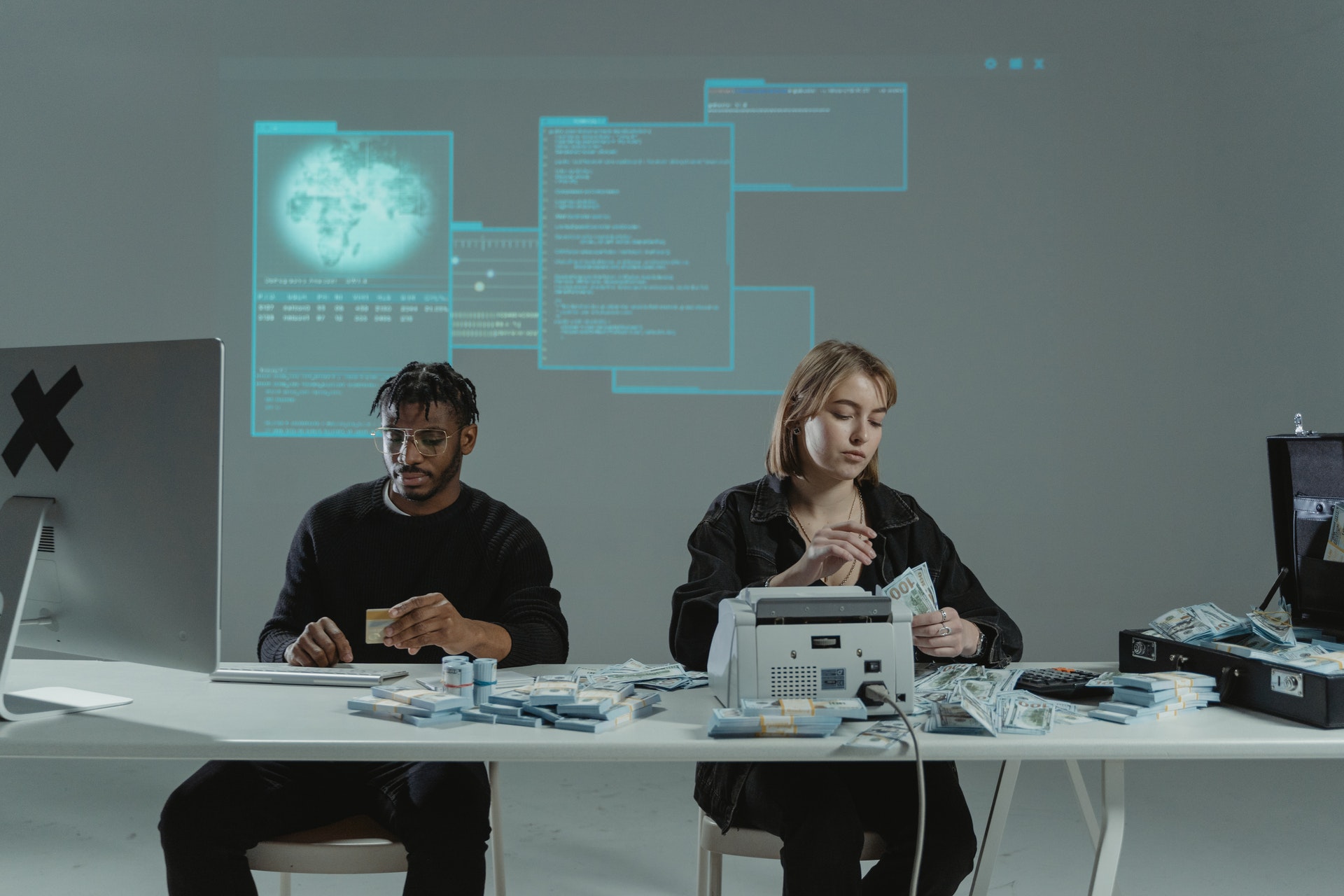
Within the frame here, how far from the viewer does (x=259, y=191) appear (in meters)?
3.96

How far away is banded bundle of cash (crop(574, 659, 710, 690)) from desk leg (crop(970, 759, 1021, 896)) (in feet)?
1.65

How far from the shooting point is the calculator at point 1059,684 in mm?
1541

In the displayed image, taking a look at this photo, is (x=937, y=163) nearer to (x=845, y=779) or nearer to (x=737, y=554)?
(x=737, y=554)

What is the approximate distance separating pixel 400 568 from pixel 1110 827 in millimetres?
1330

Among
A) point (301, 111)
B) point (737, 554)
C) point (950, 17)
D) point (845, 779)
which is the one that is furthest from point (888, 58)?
point (845, 779)

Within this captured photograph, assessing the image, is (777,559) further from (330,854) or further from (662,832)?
(662,832)

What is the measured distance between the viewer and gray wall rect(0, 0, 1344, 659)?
3.95m

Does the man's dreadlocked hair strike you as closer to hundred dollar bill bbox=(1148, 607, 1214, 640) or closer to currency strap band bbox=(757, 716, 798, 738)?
currency strap band bbox=(757, 716, 798, 738)

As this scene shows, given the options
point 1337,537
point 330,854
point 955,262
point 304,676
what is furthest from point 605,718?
point 955,262

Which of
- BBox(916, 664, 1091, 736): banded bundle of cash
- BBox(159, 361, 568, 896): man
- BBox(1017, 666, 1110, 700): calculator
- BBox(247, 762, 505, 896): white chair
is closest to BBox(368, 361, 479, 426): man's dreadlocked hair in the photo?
BBox(159, 361, 568, 896): man

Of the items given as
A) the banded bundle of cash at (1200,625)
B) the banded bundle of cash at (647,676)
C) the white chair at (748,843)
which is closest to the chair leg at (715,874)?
the white chair at (748,843)

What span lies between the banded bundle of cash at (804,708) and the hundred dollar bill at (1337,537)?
1.00 m

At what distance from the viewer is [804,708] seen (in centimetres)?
132

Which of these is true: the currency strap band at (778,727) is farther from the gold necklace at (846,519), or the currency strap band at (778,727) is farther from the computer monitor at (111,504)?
the computer monitor at (111,504)
